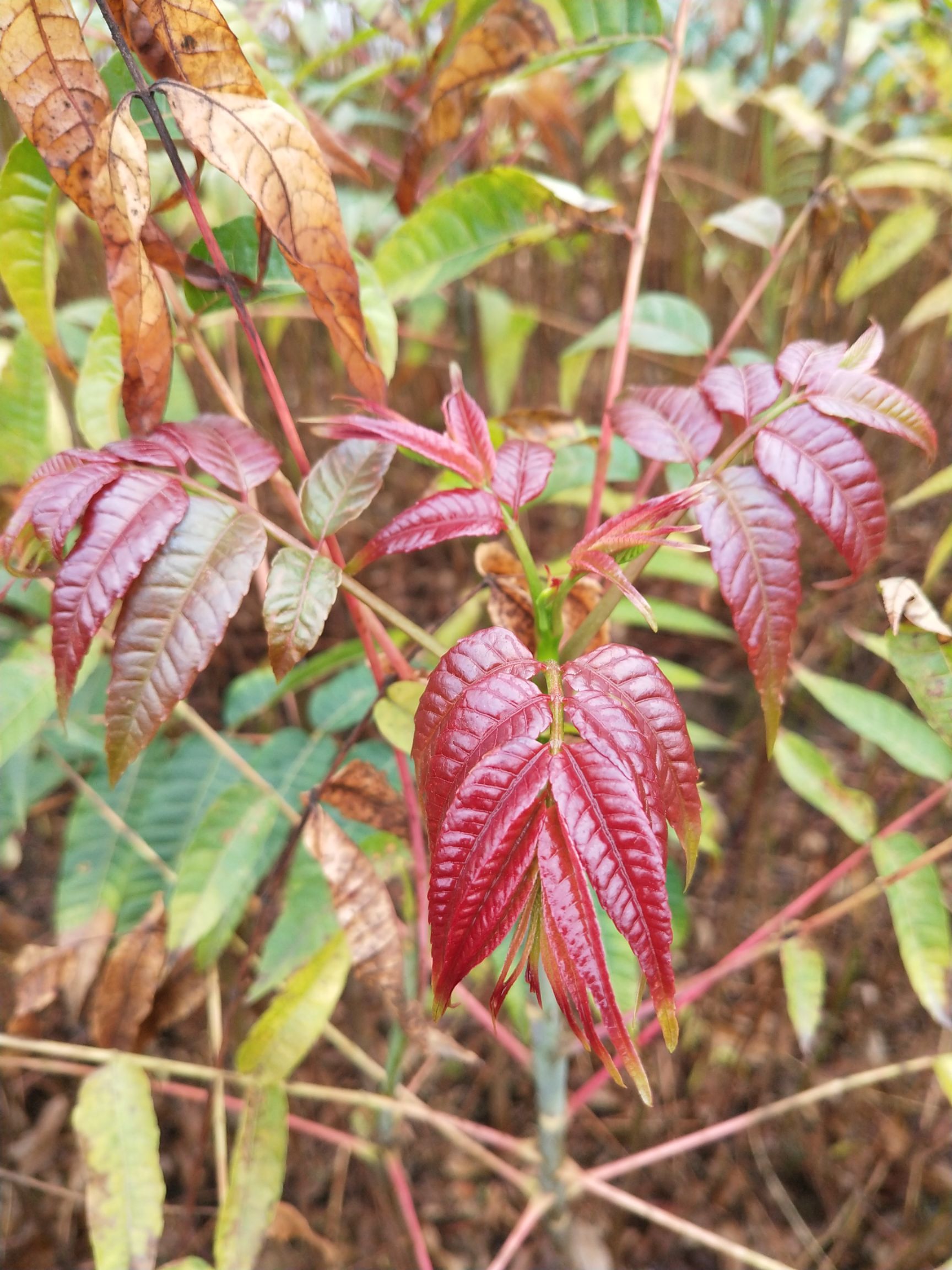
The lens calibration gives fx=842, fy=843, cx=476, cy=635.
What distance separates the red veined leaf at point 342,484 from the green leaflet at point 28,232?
23cm

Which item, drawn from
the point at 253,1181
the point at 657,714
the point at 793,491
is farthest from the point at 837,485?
the point at 253,1181

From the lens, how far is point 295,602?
0.43 meters

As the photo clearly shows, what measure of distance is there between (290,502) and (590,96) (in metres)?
1.11

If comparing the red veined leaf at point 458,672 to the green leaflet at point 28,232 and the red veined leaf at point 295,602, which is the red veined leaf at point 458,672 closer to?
the red veined leaf at point 295,602

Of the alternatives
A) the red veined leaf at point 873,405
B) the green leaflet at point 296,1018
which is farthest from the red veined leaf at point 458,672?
the green leaflet at point 296,1018

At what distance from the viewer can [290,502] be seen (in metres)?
0.57

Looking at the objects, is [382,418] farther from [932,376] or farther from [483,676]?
[932,376]

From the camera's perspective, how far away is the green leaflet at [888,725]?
0.75 m

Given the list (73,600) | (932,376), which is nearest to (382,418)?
(73,600)

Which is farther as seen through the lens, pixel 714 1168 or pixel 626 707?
pixel 714 1168

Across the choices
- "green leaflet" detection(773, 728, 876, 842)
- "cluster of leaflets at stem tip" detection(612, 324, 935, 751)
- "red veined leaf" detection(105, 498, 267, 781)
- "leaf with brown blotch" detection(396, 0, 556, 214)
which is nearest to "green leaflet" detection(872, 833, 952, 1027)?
"green leaflet" detection(773, 728, 876, 842)

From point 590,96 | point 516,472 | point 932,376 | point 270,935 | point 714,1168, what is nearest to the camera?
point 516,472

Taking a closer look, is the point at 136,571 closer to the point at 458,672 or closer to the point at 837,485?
the point at 458,672

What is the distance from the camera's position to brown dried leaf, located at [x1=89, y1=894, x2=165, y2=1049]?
2.23 feet
